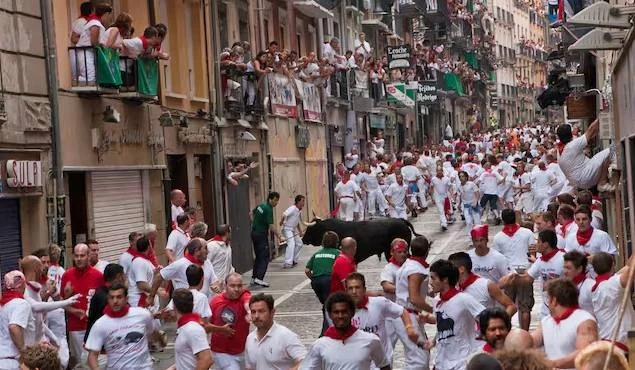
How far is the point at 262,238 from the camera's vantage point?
2503 cm

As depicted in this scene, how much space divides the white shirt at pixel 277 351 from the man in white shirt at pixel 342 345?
487 mm

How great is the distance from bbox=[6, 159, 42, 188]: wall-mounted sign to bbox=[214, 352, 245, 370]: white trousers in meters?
6.66

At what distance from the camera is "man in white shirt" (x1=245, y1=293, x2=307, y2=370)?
33.7ft

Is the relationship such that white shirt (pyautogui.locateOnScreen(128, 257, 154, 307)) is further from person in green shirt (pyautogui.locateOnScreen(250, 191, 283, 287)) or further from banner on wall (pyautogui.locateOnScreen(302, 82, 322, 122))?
banner on wall (pyautogui.locateOnScreen(302, 82, 322, 122))

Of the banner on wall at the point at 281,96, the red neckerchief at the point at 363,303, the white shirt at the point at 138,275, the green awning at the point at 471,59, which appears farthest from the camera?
the green awning at the point at 471,59

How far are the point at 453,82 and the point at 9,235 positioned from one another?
60163 mm

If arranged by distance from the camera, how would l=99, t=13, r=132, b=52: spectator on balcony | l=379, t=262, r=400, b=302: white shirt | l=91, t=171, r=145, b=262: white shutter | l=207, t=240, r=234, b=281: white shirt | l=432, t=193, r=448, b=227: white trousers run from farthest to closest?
l=432, t=193, r=448, b=227: white trousers < l=91, t=171, r=145, b=262: white shutter < l=99, t=13, r=132, b=52: spectator on balcony < l=207, t=240, r=234, b=281: white shirt < l=379, t=262, r=400, b=302: white shirt

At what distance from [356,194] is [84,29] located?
14.6 m

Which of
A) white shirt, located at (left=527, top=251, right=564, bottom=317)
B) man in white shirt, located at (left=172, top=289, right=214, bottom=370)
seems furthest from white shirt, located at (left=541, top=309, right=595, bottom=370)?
white shirt, located at (left=527, top=251, right=564, bottom=317)

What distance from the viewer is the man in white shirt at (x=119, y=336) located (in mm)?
11250

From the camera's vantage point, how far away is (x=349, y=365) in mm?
9633

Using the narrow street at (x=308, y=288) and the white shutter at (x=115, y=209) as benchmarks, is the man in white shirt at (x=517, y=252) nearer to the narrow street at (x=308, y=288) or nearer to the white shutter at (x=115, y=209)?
the narrow street at (x=308, y=288)

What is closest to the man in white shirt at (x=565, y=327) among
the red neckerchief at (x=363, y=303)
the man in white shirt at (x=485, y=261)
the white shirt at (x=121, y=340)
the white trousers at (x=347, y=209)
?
the red neckerchief at (x=363, y=303)

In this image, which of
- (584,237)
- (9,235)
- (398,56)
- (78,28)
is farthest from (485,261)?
(398,56)
